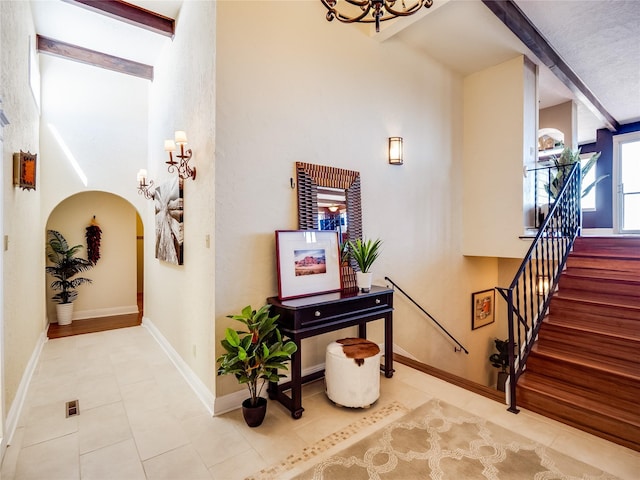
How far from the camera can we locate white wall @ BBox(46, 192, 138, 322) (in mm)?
6027

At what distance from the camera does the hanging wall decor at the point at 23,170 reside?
295 centimetres

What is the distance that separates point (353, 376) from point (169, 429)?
1.50 metres

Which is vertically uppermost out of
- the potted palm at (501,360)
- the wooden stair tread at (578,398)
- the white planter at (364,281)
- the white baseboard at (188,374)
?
the white planter at (364,281)

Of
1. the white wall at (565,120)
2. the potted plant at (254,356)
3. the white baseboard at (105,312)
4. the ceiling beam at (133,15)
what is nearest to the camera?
the potted plant at (254,356)

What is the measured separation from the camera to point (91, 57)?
4.62 meters

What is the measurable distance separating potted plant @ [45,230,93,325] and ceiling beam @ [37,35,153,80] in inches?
111

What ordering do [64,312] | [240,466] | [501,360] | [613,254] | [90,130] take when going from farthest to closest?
1. [501,360]
2. [64,312]
3. [90,130]
4. [613,254]
5. [240,466]

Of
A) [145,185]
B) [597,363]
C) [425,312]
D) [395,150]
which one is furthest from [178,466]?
[145,185]

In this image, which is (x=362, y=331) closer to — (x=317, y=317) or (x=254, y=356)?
(x=317, y=317)

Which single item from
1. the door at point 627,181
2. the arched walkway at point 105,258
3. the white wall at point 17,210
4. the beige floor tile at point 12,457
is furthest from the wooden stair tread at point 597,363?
the door at point 627,181

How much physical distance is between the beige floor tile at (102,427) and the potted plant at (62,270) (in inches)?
143

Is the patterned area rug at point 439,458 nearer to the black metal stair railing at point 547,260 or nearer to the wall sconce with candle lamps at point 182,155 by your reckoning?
the black metal stair railing at point 547,260

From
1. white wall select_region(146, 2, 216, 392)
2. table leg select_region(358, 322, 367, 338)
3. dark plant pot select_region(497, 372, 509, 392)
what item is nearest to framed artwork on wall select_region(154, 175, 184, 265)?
white wall select_region(146, 2, 216, 392)

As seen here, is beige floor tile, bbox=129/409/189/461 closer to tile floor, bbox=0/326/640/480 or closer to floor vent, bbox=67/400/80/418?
tile floor, bbox=0/326/640/480
